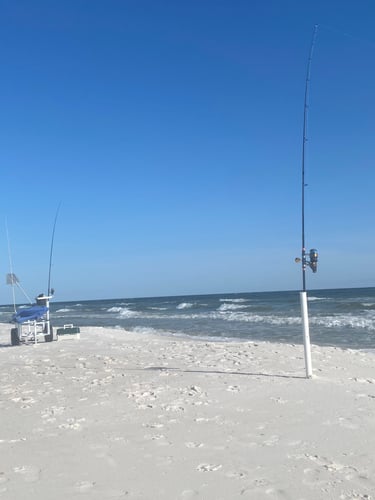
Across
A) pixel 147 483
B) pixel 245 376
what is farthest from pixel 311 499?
pixel 245 376

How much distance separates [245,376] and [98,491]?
13.0 feet

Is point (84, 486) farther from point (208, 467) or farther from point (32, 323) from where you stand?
point (32, 323)

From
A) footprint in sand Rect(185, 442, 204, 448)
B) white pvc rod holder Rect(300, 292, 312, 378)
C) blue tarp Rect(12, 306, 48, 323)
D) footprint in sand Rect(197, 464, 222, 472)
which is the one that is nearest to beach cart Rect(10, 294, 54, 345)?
blue tarp Rect(12, 306, 48, 323)

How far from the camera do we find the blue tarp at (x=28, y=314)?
12695 millimetres

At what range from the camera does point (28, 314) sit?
→ 1280 centimetres

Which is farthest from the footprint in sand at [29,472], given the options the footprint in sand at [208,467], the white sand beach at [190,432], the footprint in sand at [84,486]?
the footprint in sand at [208,467]

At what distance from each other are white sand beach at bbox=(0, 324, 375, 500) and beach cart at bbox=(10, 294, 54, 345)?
465cm

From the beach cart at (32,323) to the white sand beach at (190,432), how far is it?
465 centimetres

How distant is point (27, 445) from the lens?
174 inches

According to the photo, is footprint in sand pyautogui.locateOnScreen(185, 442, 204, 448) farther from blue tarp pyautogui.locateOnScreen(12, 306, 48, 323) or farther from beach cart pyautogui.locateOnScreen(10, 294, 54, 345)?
blue tarp pyautogui.locateOnScreen(12, 306, 48, 323)

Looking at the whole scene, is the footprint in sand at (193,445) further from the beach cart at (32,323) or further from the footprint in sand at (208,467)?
the beach cart at (32,323)

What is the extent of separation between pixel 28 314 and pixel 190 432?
9.21 m

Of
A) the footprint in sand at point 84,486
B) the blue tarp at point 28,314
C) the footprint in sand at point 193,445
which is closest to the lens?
the footprint in sand at point 84,486

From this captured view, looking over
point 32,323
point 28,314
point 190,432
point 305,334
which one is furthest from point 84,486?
point 32,323
